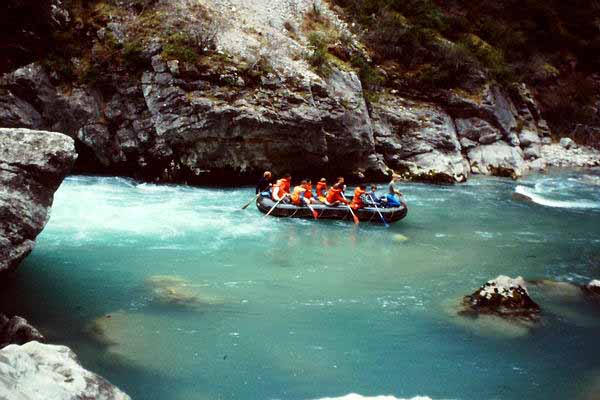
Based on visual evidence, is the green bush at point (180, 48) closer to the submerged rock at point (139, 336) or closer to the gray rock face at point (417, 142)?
the gray rock face at point (417, 142)

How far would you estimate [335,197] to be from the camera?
51.3ft

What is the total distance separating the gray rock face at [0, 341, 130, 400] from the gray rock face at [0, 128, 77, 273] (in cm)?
266

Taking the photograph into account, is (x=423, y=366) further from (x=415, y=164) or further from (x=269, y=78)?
(x=415, y=164)

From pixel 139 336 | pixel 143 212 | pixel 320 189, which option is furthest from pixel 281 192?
pixel 139 336

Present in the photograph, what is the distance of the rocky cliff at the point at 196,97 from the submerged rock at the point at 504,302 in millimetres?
11647

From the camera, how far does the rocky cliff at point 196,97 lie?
18750 mm

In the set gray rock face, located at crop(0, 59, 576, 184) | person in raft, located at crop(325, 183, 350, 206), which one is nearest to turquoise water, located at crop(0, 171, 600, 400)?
person in raft, located at crop(325, 183, 350, 206)

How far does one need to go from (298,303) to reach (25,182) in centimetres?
485

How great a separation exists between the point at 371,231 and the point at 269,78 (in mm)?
8107

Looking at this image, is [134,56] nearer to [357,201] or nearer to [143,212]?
[143,212]

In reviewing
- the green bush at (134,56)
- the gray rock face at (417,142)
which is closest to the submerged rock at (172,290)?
the green bush at (134,56)

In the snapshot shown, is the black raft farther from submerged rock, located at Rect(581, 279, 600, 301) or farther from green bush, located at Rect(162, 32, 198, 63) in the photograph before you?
green bush, located at Rect(162, 32, 198, 63)

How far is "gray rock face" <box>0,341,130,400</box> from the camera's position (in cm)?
383

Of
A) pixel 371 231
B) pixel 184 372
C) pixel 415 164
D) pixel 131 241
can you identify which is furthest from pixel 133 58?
pixel 184 372
